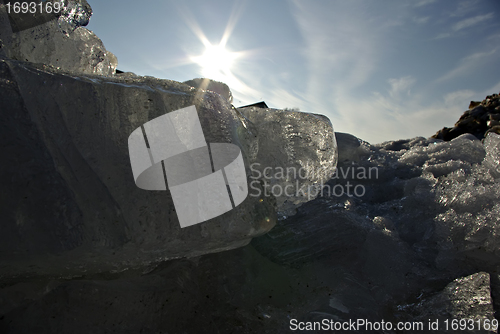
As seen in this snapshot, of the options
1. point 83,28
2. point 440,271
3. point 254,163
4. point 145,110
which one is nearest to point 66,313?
point 145,110

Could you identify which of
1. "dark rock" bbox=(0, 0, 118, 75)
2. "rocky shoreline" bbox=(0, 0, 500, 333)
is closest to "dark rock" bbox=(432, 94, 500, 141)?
"rocky shoreline" bbox=(0, 0, 500, 333)

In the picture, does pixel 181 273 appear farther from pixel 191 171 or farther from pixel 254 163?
pixel 254 163

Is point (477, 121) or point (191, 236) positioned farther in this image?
point (477, 121)

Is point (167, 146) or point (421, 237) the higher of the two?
point (167, 146)

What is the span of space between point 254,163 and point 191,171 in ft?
1.26

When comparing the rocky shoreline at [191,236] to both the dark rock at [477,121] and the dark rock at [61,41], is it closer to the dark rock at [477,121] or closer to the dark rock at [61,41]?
the dark rock at [61,41]

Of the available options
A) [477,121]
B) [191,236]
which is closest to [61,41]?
[191,236]

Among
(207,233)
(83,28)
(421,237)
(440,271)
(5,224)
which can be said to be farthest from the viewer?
(83,28)

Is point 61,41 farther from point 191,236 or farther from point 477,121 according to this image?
point 477,121

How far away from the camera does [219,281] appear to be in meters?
1.44

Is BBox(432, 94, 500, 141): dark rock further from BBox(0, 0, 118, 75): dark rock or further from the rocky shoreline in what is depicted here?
BBox(0, 0, 118, 75): dark rock

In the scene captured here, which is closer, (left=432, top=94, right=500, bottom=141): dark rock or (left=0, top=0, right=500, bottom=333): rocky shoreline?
(left=0, top=0, right=500, bottom=333): rocky shoreline

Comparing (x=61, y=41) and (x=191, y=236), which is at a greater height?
(x=61, y=41)

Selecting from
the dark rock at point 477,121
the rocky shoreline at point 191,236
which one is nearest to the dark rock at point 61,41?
the rocky shoreline at point 191,236
